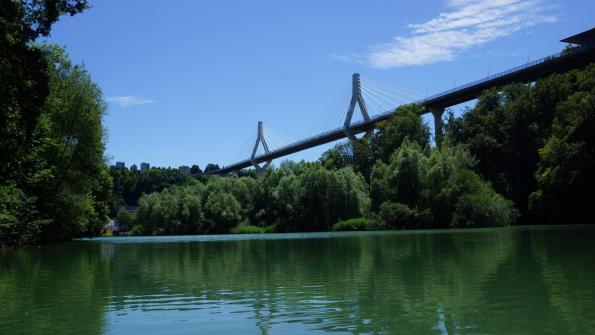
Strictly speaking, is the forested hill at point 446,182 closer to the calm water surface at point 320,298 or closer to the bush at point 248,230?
the bush at point 248,230

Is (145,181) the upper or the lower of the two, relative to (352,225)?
upper

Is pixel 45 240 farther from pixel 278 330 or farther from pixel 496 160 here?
pixel 496 160

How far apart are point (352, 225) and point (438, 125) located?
57.8 feet

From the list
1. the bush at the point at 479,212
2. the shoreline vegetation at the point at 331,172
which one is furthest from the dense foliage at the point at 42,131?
the bush at the point at 479,212

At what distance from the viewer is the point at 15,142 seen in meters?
16.6

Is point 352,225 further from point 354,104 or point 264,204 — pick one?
point 354,104

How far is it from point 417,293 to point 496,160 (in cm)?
4455

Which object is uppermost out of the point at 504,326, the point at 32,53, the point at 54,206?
the point at 32,53

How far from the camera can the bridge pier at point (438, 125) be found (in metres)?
59.4

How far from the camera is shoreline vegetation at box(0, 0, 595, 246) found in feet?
64.0

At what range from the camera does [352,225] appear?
1903 inches

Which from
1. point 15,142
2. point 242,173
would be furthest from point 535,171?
point 242,173

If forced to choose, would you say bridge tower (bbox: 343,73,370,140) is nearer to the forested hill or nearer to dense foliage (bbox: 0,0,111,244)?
the forested hill

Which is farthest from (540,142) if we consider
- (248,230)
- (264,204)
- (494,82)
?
(248,230)
